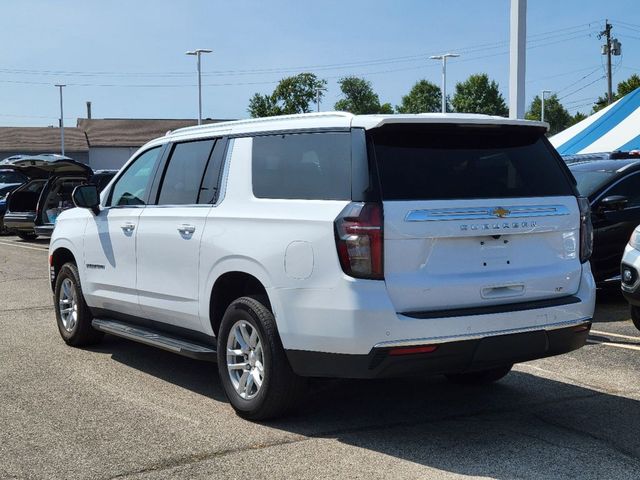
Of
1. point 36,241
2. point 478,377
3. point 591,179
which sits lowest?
point 36,241

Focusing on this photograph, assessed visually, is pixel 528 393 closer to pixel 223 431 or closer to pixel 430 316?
pixel 430 316

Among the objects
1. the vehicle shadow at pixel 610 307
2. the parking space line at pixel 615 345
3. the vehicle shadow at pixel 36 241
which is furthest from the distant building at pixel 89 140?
the parking space line at pixel 615 345

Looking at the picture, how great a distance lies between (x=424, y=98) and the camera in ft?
403

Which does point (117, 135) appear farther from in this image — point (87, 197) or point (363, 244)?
point (363, 244)

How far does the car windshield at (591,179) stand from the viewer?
33.0ft

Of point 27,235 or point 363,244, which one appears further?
point 27,235

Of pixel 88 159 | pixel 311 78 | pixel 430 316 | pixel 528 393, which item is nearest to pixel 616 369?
pixel 528 393

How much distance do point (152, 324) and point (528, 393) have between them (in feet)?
9.32

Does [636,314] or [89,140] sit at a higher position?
[89,140]

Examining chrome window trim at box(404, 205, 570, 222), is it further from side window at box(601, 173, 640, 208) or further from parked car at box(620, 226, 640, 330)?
side window at box(601, 173, 640, 208)

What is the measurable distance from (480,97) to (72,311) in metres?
113

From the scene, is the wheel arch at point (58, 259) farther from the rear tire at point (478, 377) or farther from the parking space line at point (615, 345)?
the parking space line at point (615, 345)

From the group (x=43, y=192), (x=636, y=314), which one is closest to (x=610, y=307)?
(x=636, y=314)

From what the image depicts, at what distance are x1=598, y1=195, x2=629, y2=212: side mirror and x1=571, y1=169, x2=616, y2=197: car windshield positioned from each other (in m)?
0.25
